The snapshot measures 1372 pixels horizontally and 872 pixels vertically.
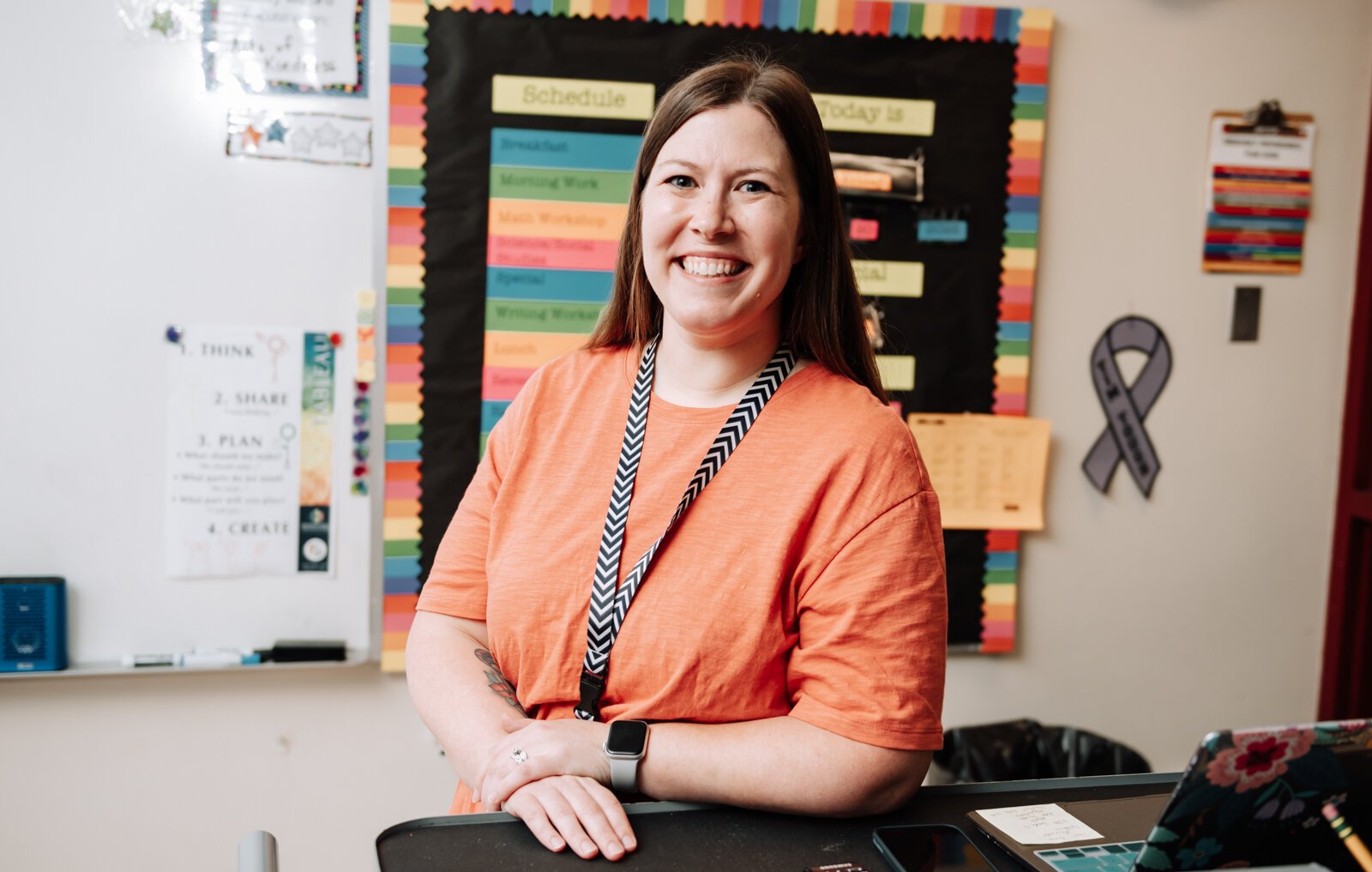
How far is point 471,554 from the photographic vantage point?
1.20 metres

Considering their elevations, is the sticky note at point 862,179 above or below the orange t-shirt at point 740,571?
above

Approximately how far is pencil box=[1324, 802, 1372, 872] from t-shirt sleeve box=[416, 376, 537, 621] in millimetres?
855

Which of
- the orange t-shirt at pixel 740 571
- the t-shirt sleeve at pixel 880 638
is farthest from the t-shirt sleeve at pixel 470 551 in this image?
the t-shirt sleeve at pixel 880 638

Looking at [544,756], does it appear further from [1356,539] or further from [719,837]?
[1356,539]

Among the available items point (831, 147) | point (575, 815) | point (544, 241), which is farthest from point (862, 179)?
point (575, 815)

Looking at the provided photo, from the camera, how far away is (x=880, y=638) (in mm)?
987

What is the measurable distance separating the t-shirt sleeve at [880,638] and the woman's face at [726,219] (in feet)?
0.98

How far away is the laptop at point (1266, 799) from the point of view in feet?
2.21

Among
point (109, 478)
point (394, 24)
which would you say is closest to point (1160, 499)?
point (394, 24)

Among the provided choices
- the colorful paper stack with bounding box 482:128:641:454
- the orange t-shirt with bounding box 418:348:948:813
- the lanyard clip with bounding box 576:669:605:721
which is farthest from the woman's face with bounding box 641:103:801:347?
the colorful paper stack with bounding box 482:128:641:454

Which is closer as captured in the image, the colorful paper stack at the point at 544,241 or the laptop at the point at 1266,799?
the laptop at the point at 1266,799

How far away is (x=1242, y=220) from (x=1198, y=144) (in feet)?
0.65

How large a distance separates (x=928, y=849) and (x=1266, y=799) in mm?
272

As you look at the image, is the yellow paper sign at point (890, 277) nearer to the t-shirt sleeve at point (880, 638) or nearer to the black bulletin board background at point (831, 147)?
the black bulletin board background at point (831, 147)
